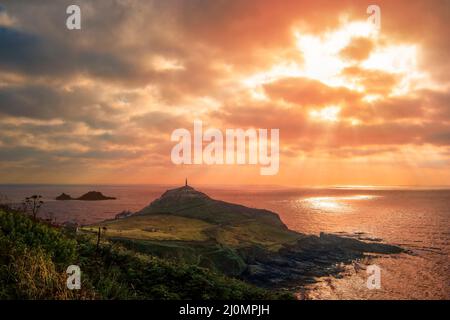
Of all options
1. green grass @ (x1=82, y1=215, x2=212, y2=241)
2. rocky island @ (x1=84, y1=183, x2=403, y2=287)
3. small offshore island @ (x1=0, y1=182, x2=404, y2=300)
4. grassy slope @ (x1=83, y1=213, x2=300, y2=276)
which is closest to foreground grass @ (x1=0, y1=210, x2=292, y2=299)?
small offshore island @ (x1=0, y1=182, x2=404, y2=300)

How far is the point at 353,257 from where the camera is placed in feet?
303

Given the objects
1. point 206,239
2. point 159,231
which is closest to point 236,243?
point 206,239

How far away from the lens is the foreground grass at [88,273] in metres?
9.67

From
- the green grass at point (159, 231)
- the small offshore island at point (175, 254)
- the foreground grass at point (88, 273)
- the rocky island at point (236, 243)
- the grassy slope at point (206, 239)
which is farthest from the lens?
the green grass at point (159, 231)

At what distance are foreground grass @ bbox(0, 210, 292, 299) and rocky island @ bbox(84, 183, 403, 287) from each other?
26.0 metres

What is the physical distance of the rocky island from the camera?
62875 mm

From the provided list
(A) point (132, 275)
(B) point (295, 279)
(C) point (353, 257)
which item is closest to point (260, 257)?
(B) point (295, 279)

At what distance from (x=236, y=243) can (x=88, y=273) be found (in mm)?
69154

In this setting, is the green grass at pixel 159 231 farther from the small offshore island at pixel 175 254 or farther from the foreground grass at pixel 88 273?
the foreground grass at pixel 88 273

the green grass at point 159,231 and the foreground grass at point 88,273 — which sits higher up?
the foreground grass at point 88,273

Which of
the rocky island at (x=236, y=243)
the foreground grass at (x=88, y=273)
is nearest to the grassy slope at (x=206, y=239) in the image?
the rocky island at (x=236, y=243)

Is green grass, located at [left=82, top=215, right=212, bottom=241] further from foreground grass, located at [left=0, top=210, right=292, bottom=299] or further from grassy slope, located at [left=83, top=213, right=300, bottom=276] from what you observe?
foreground grass, located at [left=0, top=210, right=292, bottom=299]

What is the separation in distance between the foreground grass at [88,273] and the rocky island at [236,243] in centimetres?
2602
